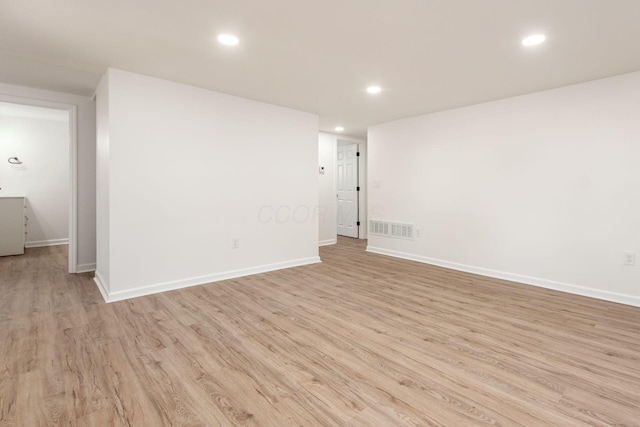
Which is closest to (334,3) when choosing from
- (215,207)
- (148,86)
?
(148,86)

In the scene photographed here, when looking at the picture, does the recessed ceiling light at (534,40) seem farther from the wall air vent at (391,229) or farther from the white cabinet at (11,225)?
the white cabinet at (11,225)

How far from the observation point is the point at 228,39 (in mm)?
2453

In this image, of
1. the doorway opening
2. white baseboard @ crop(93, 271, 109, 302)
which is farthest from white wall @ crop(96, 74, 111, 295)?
the doorway opening

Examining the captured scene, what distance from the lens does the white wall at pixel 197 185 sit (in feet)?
10.3

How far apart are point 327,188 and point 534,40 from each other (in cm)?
441

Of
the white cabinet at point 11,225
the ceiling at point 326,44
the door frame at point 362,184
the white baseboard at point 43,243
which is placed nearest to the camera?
the ceiling at point 326,44

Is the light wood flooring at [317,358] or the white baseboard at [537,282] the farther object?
the white baseboard at [537,282]

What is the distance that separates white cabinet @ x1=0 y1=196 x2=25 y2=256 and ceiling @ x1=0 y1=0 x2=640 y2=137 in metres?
2.63

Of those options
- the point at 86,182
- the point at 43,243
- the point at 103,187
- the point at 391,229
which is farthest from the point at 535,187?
the point at 43,243

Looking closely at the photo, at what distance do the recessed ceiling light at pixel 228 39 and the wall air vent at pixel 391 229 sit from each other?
3.76 meters

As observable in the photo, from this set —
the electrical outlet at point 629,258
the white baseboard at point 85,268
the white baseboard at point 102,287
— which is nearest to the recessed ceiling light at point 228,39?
the white baseboard at point 102,287

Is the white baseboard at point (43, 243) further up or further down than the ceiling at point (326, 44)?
further down

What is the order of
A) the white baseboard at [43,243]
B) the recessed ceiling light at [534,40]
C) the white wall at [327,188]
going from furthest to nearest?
the white wall at [327,188] < the white baseboard at [43,243] < the recessed ceiling light at [534,40]

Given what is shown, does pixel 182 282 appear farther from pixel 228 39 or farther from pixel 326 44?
pixel 326 44
